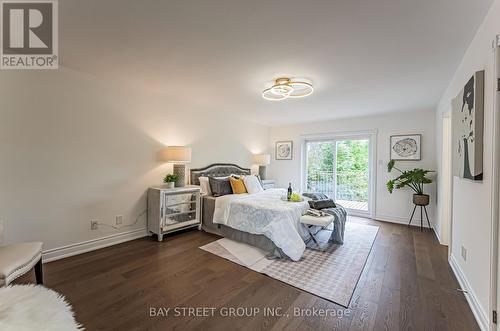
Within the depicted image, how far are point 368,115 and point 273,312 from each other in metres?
4.73

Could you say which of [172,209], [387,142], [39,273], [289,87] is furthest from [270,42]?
[387,142]

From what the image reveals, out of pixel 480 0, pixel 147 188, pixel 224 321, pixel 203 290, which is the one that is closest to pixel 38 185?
pixel 147 188

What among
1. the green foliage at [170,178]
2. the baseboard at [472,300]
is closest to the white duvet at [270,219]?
the green foliage at [170,178]

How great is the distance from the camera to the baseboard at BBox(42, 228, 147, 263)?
8.54ft

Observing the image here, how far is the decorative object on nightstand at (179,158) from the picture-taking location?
11.7 ft

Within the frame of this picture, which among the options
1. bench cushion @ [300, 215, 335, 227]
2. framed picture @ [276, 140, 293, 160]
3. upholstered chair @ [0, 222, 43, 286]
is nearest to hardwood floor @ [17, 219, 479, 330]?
upholstered chair @ [0, 222, 43, 286]

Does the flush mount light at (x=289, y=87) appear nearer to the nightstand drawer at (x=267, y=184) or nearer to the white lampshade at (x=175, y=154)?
the white lampshade at (x=175, y=154)

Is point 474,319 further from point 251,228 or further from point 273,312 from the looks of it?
point 251,228

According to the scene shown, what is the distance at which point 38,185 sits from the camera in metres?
2.51

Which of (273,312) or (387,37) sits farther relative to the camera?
(387,37)

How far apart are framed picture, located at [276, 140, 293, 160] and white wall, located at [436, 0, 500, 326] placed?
4.07 metres

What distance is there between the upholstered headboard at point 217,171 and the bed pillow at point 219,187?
28 cm

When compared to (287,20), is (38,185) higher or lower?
lower

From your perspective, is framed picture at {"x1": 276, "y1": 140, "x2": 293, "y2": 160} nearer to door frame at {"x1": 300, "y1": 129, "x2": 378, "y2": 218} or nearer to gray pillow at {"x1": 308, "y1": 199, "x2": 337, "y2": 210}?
door frame at {"x1": 300, "y1": 129, "x2": 378, "y2": 218}
